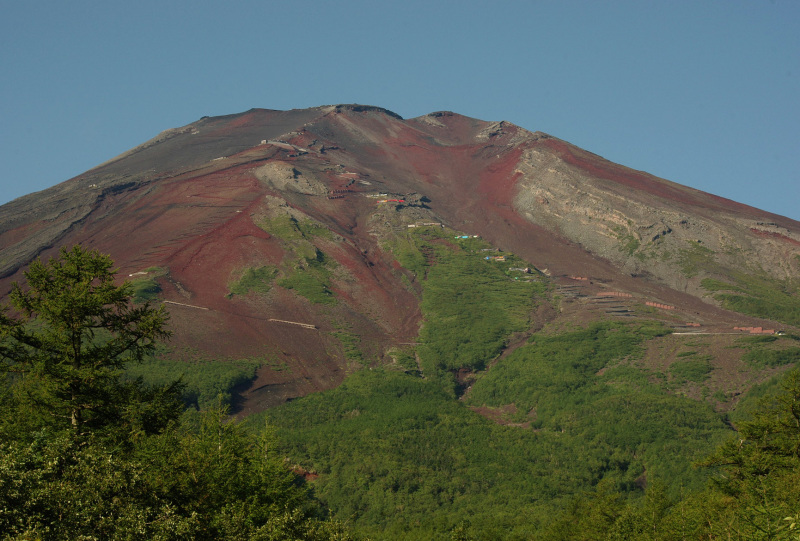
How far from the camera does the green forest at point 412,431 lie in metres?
21.9

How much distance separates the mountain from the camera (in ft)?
333

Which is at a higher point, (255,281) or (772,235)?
(772,235)

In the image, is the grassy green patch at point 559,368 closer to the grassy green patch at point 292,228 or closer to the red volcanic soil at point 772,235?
the red volcanic soil at point 772,235

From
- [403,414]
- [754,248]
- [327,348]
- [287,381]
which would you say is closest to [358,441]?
[403,414]

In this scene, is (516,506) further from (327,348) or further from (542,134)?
(542,134)

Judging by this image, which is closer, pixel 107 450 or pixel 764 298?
pixel 107 450

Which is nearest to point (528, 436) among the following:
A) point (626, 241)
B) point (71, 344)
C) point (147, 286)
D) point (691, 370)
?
point (691, 370)

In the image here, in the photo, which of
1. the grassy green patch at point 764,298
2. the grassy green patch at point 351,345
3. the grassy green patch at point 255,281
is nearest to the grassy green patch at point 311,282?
the grassy green patch at point 255,281

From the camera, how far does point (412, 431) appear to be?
268 ft

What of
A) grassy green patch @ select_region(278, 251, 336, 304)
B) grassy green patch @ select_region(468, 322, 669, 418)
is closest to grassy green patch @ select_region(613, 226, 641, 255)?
grassy green patch @ select_region(468, 322, 669, 418)

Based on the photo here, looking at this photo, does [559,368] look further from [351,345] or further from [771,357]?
[351,345]

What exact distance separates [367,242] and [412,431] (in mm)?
55676

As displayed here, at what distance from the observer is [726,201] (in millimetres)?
154500

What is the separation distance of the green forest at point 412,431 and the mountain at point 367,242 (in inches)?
99.8
